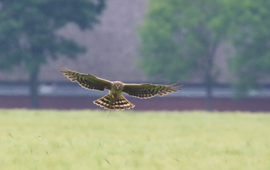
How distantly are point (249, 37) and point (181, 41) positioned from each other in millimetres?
5331

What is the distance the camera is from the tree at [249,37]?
42.7 meters

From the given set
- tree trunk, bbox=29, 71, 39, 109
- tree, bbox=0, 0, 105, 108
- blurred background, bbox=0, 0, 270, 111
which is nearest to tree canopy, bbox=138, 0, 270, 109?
blurred background, bbox=0, 0, 270, 111

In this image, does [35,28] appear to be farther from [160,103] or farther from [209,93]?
[209,93]

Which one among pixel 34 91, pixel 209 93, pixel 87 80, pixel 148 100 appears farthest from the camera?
pixel 148 100

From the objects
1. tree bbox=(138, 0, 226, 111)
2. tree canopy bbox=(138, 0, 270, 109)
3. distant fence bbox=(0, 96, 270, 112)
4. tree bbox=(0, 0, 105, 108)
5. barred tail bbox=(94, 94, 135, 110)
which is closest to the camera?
barred tail bbox=(94, 94, 135, 110)

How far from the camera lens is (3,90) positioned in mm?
46438

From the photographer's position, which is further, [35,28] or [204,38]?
[204,38]

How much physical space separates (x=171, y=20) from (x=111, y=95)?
3410cm

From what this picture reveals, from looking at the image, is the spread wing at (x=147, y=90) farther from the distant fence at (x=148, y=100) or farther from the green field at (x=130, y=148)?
the distant fence at (x=148, y=100)

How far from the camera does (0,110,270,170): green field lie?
1016 centimetres

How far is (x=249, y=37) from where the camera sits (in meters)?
43.2

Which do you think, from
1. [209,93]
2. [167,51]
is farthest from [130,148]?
[167,51]

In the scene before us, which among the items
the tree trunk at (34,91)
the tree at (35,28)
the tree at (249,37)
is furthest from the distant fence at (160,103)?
the tree at (35,28)

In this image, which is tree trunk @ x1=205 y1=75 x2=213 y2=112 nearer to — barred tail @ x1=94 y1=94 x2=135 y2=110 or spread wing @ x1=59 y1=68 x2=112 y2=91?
barred tail @ x1=94 y1=94 x2=135 y2=110
